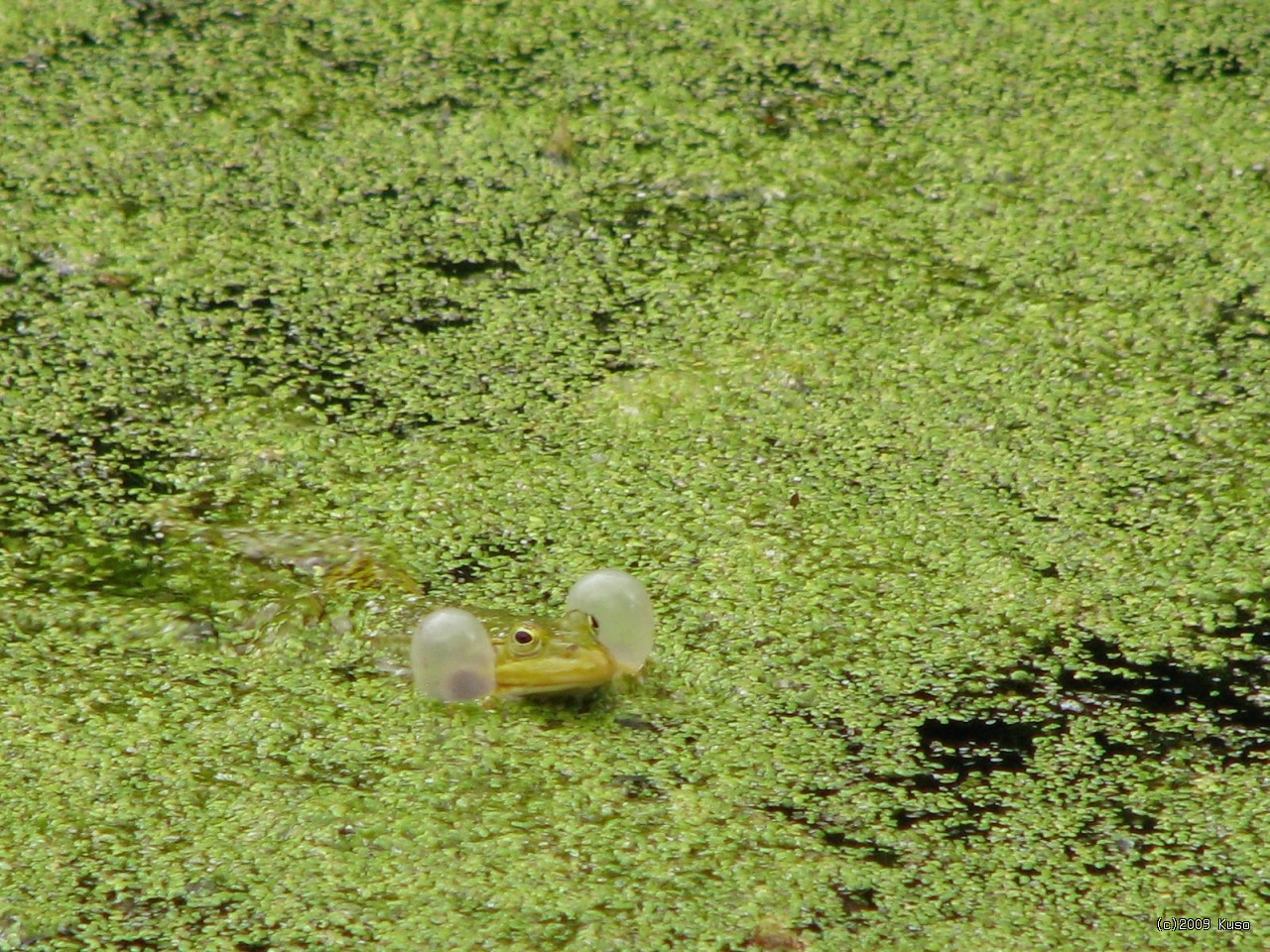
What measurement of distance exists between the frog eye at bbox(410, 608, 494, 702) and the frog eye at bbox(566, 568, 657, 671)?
0.36 feet

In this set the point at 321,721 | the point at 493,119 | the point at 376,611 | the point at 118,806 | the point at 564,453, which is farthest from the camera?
the point at 493,119

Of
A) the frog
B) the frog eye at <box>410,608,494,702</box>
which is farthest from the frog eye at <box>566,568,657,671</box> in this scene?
the frog eye at <box>410,608,494,702</box>

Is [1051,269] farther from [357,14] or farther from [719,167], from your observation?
[357,14]

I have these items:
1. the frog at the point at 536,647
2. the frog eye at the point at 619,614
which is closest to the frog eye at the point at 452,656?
the frog at the point at 536,647

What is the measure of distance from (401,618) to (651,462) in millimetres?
419

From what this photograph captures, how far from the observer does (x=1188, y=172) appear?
8.46ft

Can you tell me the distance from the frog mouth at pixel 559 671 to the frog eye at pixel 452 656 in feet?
0.07

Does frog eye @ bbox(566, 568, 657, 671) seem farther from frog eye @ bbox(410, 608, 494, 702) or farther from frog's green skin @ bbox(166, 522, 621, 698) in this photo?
frog eye @ bbox(410, 608, 494, 702)

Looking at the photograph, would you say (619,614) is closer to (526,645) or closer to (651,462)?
(526,645)

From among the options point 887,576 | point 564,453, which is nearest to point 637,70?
point 564,453

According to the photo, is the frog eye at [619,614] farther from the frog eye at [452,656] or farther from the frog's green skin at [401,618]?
the frog eye at [452,656]

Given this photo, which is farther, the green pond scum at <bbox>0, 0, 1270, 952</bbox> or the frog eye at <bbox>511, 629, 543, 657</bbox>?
the frog eye at <bbox>511, 629, 543, 657</bbox>

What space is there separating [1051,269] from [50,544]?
1.41m

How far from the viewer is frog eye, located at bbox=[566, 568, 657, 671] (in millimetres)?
1676
